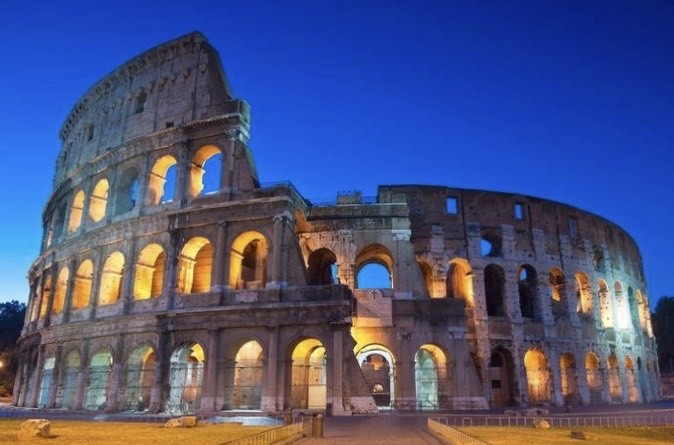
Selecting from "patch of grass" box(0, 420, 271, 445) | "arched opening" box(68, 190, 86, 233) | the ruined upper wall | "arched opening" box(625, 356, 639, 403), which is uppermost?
the ruined upper wall

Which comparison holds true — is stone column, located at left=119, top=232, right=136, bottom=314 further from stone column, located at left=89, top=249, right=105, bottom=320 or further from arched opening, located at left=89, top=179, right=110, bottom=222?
arched opening, located at left=89, top=179, right=110, bottom=222

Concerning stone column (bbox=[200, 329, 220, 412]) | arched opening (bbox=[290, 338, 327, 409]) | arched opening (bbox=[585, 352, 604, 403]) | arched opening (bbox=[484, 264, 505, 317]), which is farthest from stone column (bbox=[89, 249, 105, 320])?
arched opening (bbox=[585, 352, 604, 403])

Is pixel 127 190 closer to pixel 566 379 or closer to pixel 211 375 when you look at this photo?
pixel 211 375

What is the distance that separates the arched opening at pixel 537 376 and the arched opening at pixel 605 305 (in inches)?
229

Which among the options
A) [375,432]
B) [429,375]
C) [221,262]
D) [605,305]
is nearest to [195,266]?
[221,262]

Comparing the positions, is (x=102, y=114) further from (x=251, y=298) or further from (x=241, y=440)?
(x=241, y=440)

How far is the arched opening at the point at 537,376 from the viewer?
2728cm

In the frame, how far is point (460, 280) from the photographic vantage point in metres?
28.5

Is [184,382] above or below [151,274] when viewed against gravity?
below

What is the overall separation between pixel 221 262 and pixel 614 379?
23755 millimetres

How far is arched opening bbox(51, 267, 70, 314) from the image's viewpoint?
92.4 ft

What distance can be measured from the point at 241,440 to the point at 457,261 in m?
20.4

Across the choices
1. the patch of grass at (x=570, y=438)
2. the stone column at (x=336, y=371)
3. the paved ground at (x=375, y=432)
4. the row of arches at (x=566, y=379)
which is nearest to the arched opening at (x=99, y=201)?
the stone column at (x=336, y=371)

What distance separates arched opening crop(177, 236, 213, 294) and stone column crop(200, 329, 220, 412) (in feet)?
8.38
